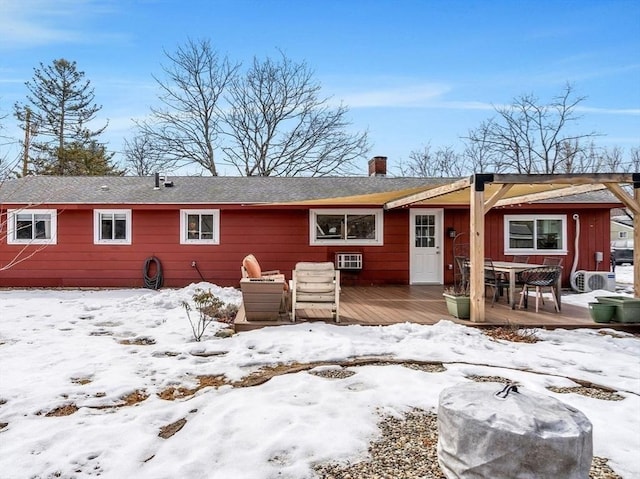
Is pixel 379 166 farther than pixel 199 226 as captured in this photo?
Yes

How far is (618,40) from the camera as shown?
13.0 m

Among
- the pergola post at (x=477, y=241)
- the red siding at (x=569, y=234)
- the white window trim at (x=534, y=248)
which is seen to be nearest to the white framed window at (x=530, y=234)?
the white window trim at (x=534, y=248)

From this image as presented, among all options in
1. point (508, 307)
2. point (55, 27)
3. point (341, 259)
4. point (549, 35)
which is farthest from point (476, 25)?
point (55, 27)

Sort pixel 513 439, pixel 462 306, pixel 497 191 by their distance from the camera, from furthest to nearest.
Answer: pixel 462 306, pixel 497 191, pixel 513 439

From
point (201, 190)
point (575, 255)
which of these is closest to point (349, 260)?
point (201, 190)

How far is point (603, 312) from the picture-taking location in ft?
19.6

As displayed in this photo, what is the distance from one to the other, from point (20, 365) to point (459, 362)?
453cm

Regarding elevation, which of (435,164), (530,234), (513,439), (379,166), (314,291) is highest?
(435,164)

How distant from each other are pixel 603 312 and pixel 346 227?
5.83 meters

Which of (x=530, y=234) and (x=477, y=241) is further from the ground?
(x=530, y=234)

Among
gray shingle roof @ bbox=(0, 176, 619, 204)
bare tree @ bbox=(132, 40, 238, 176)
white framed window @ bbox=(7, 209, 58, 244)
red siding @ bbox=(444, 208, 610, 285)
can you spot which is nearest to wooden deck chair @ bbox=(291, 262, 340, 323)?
gray shingle roof @ bbox=(0, 176, 619, 204)

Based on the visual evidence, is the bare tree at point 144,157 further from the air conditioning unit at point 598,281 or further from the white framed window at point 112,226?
the air conditioning unit at point 598,281

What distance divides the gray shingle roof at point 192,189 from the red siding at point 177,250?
0.44 meters

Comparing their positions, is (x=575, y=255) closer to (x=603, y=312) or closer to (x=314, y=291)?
(x=603, y=312)
